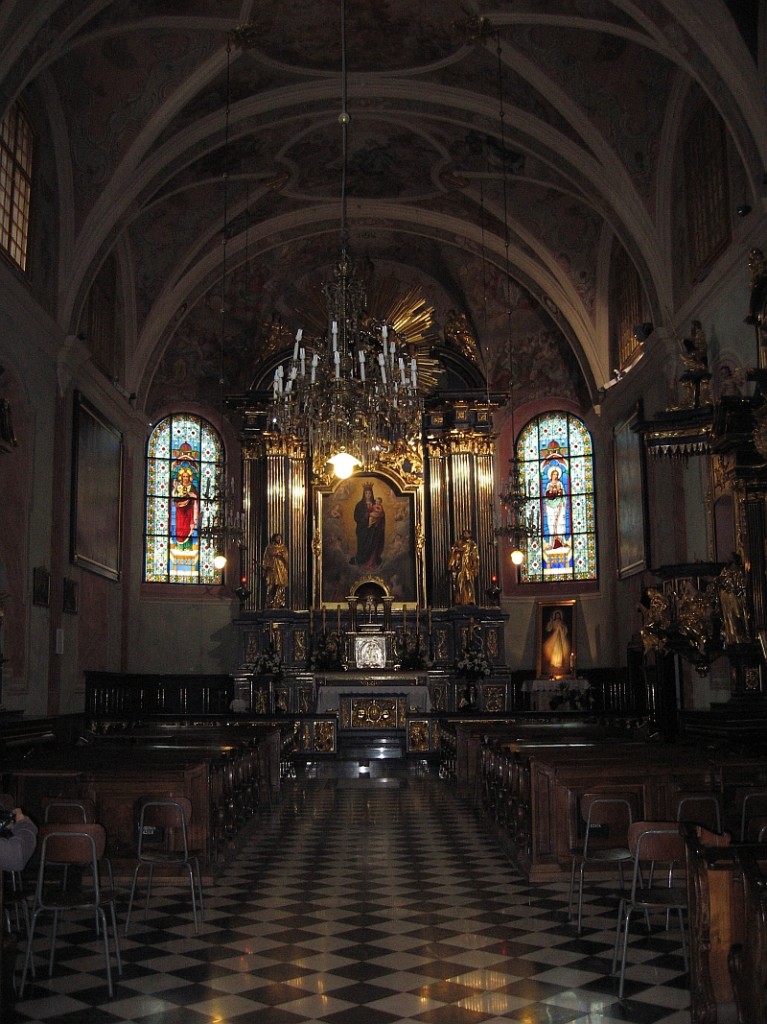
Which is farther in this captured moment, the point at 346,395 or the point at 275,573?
the point at 275,573

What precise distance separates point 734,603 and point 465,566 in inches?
420

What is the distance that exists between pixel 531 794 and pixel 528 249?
1478cm

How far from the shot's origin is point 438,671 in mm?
21688

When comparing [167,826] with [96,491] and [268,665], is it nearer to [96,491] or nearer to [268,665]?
[96,491]

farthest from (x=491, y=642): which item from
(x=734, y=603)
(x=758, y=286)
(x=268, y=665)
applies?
(x=758, y=286)

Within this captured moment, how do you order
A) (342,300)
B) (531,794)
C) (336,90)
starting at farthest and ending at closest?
(336,90) < (342,300) < (531,794)

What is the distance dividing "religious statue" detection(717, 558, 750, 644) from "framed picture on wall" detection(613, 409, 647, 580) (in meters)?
6.69

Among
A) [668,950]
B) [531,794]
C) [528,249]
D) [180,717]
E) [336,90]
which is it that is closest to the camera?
[668,950]

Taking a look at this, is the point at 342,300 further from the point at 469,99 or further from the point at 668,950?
the point at 668,950

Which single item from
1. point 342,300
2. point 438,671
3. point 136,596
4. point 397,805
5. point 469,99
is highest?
point 469,99

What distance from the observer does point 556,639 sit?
73.3ft

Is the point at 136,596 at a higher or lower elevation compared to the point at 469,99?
lower

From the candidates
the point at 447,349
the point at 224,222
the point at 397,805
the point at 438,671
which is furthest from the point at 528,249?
the point at 397,805

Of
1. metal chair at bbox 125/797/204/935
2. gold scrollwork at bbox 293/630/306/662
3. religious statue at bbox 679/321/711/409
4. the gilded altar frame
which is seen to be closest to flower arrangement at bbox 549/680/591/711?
the gilded altar frame
